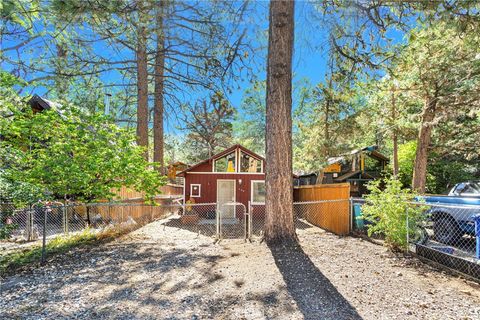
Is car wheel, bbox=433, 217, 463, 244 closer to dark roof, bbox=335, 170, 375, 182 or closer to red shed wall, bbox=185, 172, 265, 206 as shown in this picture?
red shed wall, bbox=185, 172, 265, 206

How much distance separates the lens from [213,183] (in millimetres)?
13883

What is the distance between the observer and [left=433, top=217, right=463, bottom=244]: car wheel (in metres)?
6.18

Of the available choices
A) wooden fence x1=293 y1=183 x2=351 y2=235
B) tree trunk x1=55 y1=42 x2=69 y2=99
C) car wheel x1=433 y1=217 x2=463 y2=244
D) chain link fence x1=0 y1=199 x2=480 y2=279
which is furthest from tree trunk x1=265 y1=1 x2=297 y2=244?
tree trunk x1=55 y1=42 x2=69 y2=99

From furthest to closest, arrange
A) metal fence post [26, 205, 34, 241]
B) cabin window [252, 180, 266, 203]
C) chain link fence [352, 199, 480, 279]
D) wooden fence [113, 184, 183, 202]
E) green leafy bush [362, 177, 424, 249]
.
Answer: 1. cabin window [252, 180, 266, 203]
2. wooden fence [113, 184, 183, 202]
3. metal fence post [26, 205, 34, 241]
4. green leafy bush [362, 177, 424, 249]
5. chain link fence [352, 199, 480, 279]

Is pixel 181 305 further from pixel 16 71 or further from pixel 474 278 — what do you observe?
pixel 16 71

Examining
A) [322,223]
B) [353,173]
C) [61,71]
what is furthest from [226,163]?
[353,173]

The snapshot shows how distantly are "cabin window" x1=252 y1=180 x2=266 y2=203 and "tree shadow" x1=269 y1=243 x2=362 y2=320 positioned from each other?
9153 mm

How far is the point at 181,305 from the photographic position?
3152 millimetres

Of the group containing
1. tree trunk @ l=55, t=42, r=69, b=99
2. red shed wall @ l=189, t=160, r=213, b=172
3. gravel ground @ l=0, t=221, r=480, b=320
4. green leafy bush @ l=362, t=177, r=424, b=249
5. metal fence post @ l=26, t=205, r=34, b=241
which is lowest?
gravel ground @ l=0, t=221, r=480, b=320

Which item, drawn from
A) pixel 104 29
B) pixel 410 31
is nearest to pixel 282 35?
pixel 410 31

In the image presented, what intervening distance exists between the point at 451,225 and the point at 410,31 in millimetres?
4227

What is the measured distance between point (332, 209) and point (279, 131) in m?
4.59

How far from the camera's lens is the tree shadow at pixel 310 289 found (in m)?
2.95

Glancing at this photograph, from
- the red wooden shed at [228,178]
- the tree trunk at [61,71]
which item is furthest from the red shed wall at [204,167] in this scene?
the tree trunk at [61,71]
